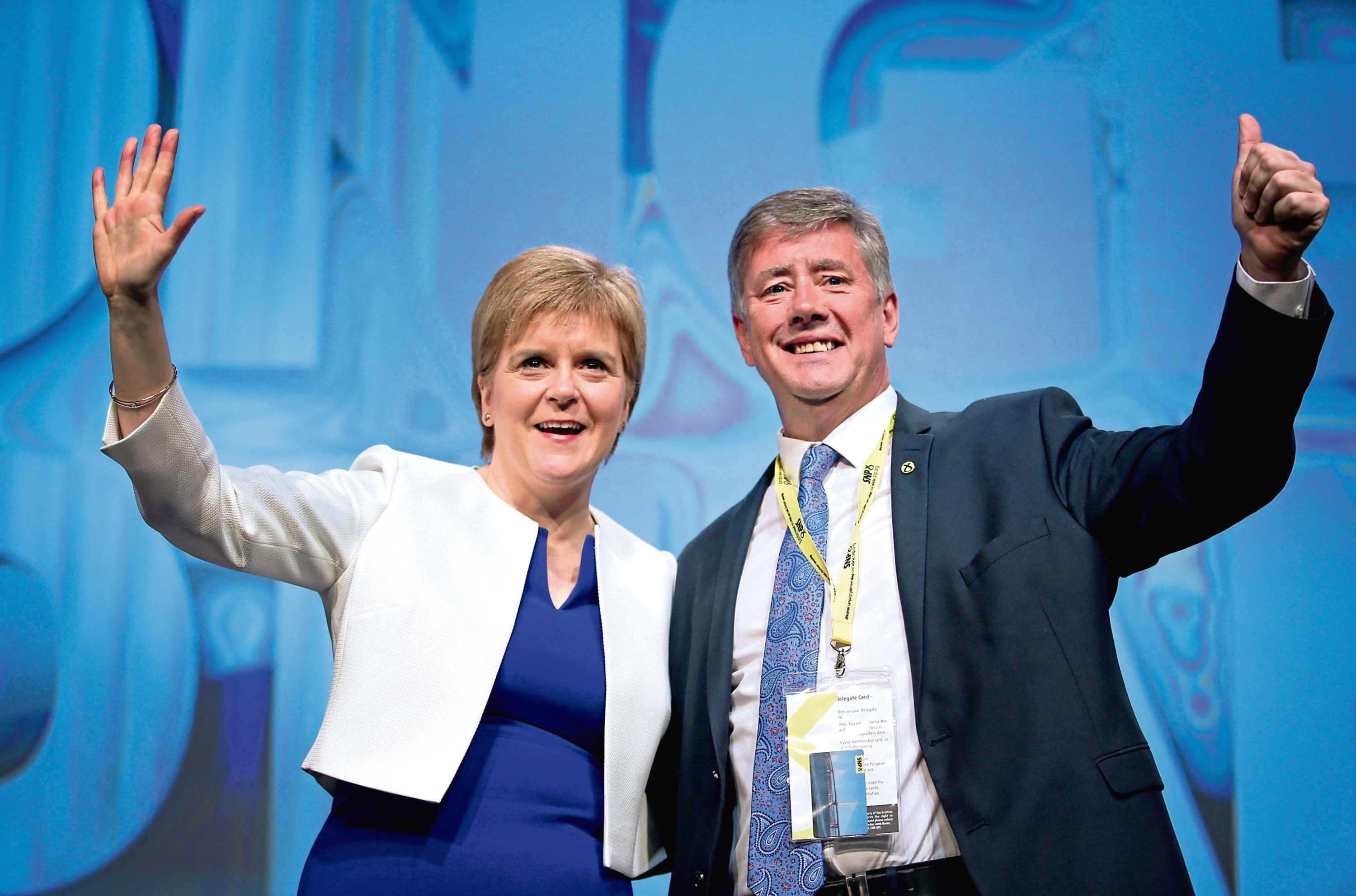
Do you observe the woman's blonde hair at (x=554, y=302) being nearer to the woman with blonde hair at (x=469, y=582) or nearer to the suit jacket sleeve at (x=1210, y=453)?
the woman with blonde hair at (x=469, y=582)

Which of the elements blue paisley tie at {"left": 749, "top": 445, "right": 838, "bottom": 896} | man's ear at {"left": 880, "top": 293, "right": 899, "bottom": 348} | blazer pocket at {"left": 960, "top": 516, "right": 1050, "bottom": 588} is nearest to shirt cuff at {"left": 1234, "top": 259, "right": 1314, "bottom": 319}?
blazer pocket at {"left": 960, "top": 516, "right": 1050, "bottom": 588}

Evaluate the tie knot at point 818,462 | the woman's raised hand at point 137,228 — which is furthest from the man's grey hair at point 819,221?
the woman's raised hand at point 137,228

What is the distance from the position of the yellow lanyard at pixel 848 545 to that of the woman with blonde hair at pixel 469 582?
373 mm

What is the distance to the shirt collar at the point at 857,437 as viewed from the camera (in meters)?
2.04

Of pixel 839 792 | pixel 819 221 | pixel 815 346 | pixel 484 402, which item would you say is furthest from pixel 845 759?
pixel 819 221

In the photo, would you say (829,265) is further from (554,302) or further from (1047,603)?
(1047,603)

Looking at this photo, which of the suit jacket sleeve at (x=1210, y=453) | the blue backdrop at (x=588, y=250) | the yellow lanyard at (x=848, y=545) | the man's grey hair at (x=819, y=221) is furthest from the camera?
the blue backdrop at (x=588, y=250)

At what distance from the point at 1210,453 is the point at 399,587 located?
1.34m

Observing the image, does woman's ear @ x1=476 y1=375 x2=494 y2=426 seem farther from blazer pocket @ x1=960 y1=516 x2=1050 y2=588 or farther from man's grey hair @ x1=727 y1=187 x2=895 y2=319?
blazer pocket @ x1=960 y1=516 x2=1050 y2=588

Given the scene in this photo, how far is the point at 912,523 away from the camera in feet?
5.78

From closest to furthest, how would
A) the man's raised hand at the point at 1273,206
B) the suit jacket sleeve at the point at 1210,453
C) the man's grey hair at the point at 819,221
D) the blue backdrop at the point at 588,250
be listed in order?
the man's raised hand at the point at 1273,206, the suit jacket sleeve at the point at 1210,453, the man's grey hair at the point at 819,221, the blue backdrop at the point at 588,250

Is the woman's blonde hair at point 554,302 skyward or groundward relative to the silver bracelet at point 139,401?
skyward

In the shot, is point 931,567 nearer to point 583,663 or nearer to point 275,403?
point 583,663

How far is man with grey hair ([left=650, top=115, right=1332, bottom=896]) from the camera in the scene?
141 cm
